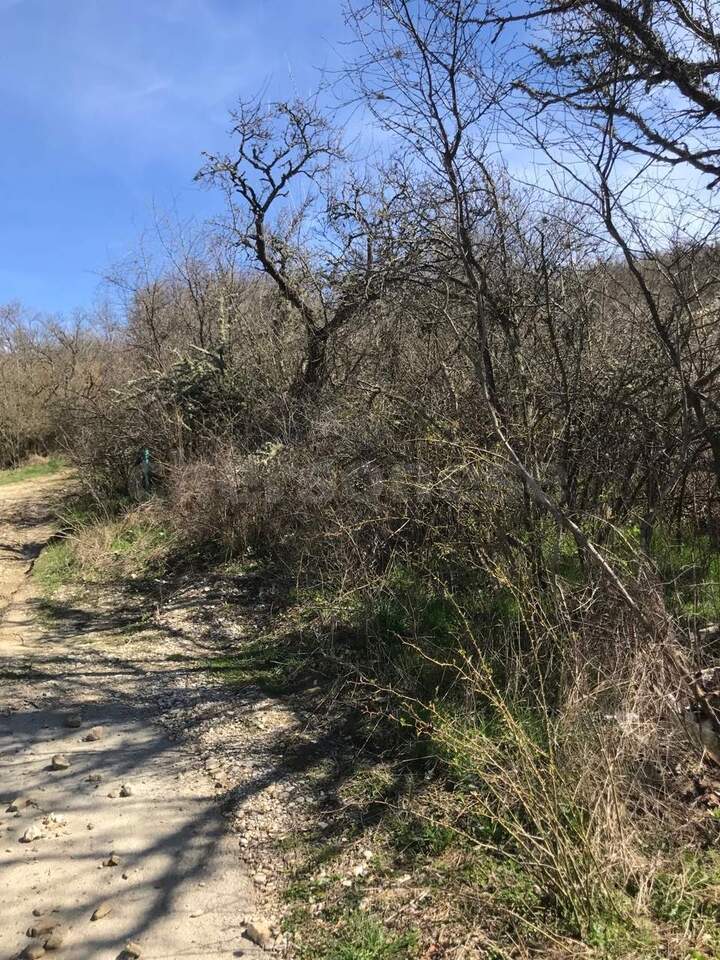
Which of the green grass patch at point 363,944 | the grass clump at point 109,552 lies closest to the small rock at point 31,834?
the green grass patch at point 363,944

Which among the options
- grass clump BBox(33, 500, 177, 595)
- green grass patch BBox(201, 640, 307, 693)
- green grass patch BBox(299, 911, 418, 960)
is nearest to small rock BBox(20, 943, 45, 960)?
green grass patch BBox(299, 911, 418, 960)

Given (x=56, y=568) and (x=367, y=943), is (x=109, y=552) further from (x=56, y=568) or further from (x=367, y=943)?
(x=367, y=943)

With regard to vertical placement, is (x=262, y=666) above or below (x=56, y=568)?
below

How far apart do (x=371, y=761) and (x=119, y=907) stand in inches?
66.1

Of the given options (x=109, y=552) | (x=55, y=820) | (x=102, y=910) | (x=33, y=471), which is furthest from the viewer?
(x=33, y=471)

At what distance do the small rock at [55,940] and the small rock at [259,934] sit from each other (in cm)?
77

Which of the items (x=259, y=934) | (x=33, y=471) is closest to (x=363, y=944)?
(x=259, y=934)

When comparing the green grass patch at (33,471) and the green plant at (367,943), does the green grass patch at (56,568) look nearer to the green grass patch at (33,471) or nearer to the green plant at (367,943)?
the green plant at (367,943)

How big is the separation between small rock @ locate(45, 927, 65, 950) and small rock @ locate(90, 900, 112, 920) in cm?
14

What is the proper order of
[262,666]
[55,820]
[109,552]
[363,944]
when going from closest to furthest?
[363,944] → [55,820] → [262,666] → [109,552]

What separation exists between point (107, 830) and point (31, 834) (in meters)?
0.38

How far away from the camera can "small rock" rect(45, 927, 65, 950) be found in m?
3.03

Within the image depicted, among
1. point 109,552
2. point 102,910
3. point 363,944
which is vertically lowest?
point 363,944

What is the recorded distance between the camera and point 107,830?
3893 mm
